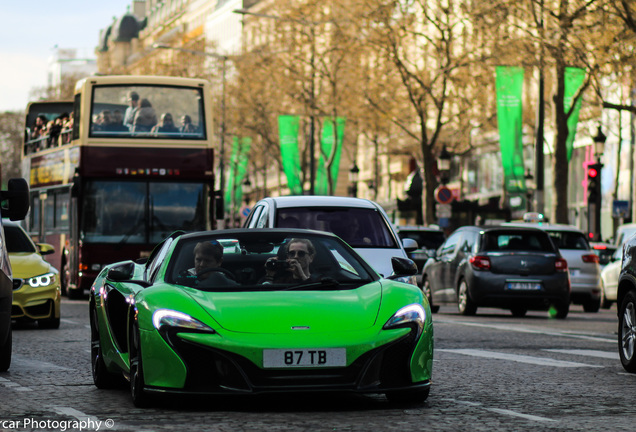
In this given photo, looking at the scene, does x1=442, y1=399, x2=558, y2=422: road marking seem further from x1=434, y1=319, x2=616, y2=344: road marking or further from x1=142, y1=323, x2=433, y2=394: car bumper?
x1=434, y1=319, x2=616, y2=344: road marking

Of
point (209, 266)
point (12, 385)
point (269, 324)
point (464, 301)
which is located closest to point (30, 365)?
point (12, 385)

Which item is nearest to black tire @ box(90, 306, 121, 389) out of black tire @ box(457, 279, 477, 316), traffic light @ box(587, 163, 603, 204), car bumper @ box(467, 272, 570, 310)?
car bumper @ box(467, 272, 570, 310)

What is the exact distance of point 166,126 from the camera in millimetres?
28047

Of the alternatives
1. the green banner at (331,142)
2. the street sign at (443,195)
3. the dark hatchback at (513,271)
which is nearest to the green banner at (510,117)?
the street sign at (443,195)

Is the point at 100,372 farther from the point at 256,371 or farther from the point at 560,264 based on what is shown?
the point at 560,264

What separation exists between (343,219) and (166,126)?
39.1 ft

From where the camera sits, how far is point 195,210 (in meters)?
28.2

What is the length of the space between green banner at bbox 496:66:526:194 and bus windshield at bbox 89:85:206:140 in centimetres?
1202

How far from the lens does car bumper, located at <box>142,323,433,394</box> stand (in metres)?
8.80

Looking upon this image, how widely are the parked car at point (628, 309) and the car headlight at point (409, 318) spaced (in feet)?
12.6

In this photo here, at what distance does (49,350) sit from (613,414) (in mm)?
7682

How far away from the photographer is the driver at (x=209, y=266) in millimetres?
9664

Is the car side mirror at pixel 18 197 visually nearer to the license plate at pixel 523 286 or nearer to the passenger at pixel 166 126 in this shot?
the license plate at pixel 523 286

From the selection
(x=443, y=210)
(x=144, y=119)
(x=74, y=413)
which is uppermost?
(x=144, y=119)
